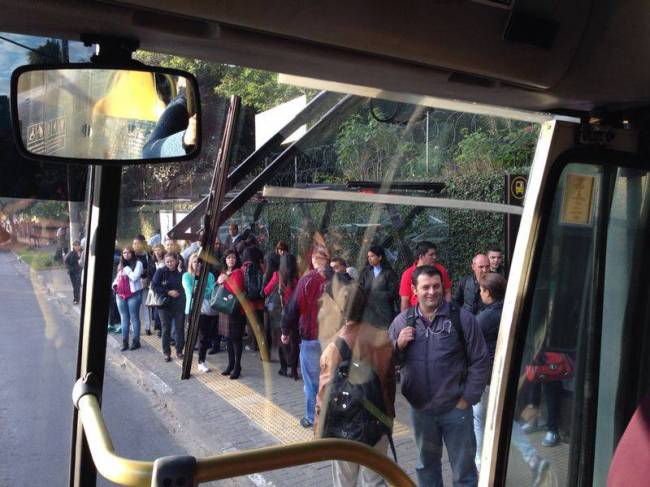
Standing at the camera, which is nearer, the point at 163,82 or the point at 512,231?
the point at 163,82

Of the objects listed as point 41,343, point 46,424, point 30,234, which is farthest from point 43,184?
point 46,424

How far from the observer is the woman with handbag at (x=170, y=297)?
2.12 metres

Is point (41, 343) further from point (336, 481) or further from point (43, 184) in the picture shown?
point (336, 481)

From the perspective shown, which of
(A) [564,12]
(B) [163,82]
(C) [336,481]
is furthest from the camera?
(C) [336,481]

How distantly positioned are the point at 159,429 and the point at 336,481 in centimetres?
85

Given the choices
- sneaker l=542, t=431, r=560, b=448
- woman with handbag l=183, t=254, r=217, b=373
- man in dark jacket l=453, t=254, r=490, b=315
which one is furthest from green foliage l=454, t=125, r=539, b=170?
woman with handbag l=183, t=254, r=217, b=373

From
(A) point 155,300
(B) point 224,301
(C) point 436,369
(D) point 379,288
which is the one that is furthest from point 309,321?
(A) point 155,300

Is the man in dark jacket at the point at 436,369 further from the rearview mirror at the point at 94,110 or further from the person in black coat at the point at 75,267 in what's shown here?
the rearview mirror at the point at 94,110

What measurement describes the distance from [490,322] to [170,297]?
163 centimetres

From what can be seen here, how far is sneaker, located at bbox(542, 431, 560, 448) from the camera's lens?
221cm

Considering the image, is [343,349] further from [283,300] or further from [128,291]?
[128,291]

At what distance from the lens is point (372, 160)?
2781 mm

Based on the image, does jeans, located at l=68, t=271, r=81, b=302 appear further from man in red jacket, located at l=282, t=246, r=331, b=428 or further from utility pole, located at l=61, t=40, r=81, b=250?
man in red jacket, located at l=282, t=246, r=331, b=428

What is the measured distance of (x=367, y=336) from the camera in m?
3.37
